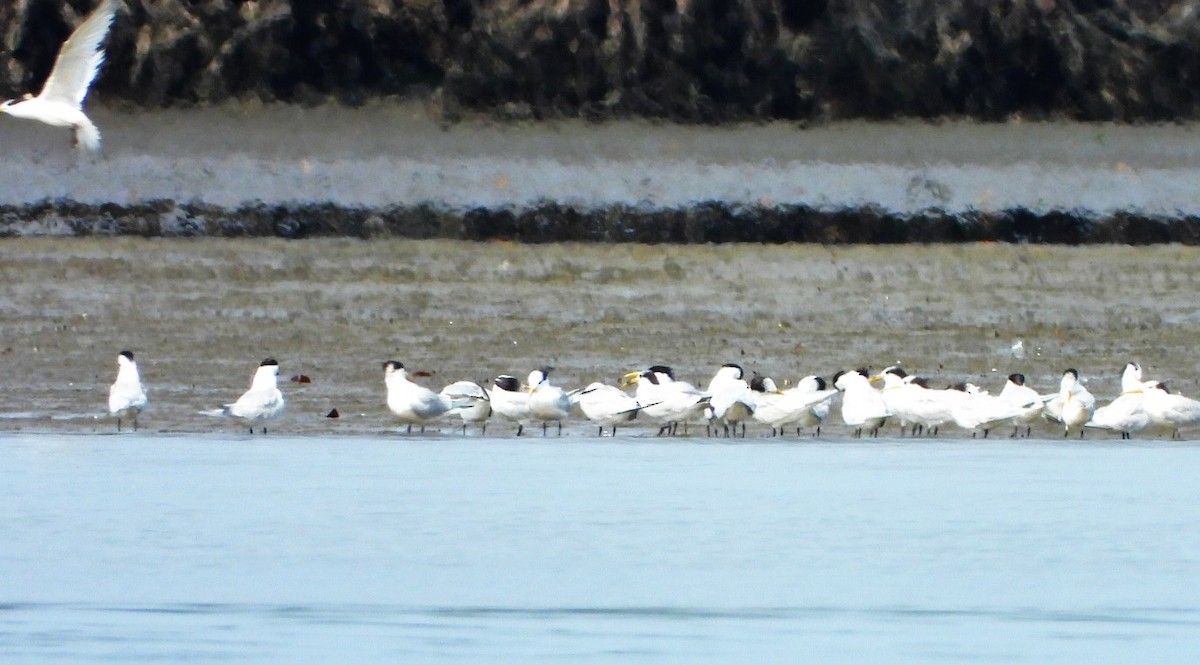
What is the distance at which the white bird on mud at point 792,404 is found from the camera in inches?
423

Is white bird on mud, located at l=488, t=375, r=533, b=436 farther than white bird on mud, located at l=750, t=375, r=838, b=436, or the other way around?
white bird on mud, located at l=488, t=375, r=533, b=436

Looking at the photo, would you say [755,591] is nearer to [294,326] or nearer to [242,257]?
[294,326]

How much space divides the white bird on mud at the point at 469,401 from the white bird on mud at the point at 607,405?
0.46 m

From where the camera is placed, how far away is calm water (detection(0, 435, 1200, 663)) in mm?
6902

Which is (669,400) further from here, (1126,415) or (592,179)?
(592,179)

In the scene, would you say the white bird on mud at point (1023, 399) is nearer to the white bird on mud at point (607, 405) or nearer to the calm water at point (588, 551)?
the calm water at point (588, 551)

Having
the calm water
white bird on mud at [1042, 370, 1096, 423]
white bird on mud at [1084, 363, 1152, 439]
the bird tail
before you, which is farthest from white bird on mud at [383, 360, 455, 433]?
white bird on mud at [1084, 363, 1152, 439]

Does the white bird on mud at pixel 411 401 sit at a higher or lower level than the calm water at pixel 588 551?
higher

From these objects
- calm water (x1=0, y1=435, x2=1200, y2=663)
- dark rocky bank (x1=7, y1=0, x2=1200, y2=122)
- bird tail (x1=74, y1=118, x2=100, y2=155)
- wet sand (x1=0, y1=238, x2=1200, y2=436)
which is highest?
dark rocky bank (x1=7, y1=0, x2=1200, y2=122)

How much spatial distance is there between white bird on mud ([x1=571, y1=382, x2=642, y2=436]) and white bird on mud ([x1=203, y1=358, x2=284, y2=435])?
1.40 metres

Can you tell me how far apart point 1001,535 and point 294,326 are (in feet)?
19.3

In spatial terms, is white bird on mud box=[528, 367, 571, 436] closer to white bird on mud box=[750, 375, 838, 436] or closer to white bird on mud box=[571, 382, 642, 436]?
white bird on mud box=[571, 382, 642, 436]

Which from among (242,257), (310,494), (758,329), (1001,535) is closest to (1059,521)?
(1001,535)

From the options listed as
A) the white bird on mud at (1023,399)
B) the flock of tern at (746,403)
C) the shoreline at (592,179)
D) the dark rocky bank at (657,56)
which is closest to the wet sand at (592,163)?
the shoreline at (592,179)
